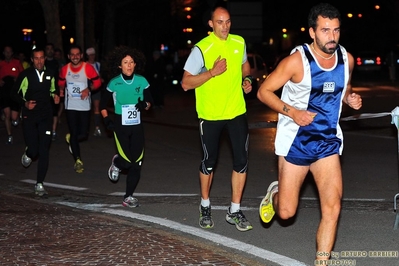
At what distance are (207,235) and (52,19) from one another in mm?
23376

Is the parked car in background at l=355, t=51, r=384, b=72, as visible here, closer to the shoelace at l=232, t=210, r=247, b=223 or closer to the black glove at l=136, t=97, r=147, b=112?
the black glove at l=136, t=97, r=147, b=112

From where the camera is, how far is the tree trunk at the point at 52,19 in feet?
98.6

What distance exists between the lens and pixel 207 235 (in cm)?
803

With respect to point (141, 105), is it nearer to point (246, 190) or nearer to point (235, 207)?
point (246, 190)

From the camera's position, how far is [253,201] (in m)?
9.91

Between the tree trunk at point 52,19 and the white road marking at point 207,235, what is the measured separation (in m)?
20.9

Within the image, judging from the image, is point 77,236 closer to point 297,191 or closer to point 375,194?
point 297,191

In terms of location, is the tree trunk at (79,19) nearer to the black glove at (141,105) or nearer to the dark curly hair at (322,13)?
the black glove at (141,105)

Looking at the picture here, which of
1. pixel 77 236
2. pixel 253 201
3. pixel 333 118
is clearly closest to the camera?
pixel 333 118

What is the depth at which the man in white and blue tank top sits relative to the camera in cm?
621

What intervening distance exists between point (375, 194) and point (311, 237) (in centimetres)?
272

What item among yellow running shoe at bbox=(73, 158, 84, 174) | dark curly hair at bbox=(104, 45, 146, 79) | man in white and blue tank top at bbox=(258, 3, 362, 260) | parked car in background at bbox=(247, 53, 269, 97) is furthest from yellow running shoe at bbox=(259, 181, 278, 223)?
parked car in background at bbox=(247, 53, 269, 97)

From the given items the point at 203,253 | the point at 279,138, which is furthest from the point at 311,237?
the point at 279,138

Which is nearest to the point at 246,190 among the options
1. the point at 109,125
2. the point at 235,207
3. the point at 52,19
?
the point at 109,125
